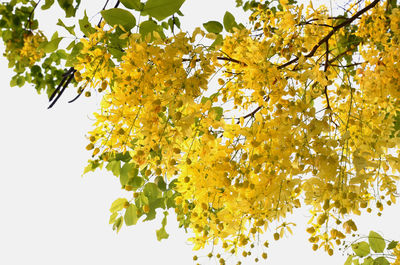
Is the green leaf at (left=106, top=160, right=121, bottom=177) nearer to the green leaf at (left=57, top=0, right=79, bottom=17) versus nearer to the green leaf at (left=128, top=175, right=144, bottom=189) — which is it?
the green leaf at (left=128, top=175, right=144, bottom=189)

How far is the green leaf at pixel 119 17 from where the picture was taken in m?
0.84

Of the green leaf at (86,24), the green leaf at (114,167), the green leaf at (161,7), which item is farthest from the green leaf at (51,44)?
the green leaf at (114,167)

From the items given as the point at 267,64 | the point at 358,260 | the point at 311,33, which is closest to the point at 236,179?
the point at 267,64

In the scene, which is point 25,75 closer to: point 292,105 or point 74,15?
point 74,15

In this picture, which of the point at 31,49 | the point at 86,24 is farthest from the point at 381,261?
the point at 31,49

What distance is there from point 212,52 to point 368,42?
1073 mm

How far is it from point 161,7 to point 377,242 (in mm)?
1466

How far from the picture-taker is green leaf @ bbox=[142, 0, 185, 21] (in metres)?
0.79

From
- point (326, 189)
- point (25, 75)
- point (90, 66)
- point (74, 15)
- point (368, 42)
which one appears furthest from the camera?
point (25, 75)

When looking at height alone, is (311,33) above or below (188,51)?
above

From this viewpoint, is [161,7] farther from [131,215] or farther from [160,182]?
[131,215]

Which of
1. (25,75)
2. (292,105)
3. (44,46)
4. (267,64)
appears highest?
(25,75)

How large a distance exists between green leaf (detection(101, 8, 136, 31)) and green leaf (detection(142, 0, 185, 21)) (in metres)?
0.05

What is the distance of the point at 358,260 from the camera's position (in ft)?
5.35
